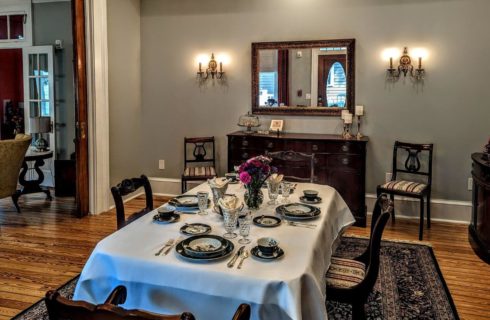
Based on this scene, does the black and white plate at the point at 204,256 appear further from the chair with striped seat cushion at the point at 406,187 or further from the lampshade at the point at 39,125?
the lampshade at the point at 39,125

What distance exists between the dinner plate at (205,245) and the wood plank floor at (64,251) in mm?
1583

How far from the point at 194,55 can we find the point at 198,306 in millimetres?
4377

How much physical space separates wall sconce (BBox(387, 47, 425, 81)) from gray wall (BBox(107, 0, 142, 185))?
10.6 ft

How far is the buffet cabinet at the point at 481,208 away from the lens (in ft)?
12.0

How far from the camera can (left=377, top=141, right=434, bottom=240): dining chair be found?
4.34 m

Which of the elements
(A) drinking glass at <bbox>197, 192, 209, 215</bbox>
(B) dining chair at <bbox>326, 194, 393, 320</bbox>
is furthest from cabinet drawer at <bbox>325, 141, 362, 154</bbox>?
(A) drinking glass at <bbox>197, 192, 209, 215</bbox>


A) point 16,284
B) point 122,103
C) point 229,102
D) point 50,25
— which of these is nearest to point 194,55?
point 229,102

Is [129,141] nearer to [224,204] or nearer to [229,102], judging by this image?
[229,102]

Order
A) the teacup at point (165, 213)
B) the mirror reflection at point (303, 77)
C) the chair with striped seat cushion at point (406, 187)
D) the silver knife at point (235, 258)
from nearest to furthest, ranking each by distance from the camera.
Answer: the silver knife at point (235, 258)
the teacup at point (165, 213)
the chair with striped seat cushion at point (406, 187)
the mirror reflection at point (303, 77)

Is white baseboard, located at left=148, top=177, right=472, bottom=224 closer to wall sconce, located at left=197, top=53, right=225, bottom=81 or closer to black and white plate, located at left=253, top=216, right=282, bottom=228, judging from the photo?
wall sconce, located at left=197, top=53, right=225, bottom=81

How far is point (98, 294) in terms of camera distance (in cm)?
190

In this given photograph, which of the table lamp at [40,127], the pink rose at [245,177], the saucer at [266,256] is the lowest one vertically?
the saucer at [266,256]

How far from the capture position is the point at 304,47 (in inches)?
200

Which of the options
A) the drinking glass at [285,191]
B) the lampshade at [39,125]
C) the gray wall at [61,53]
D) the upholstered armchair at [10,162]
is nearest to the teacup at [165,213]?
the drinking glass at [285,191]
